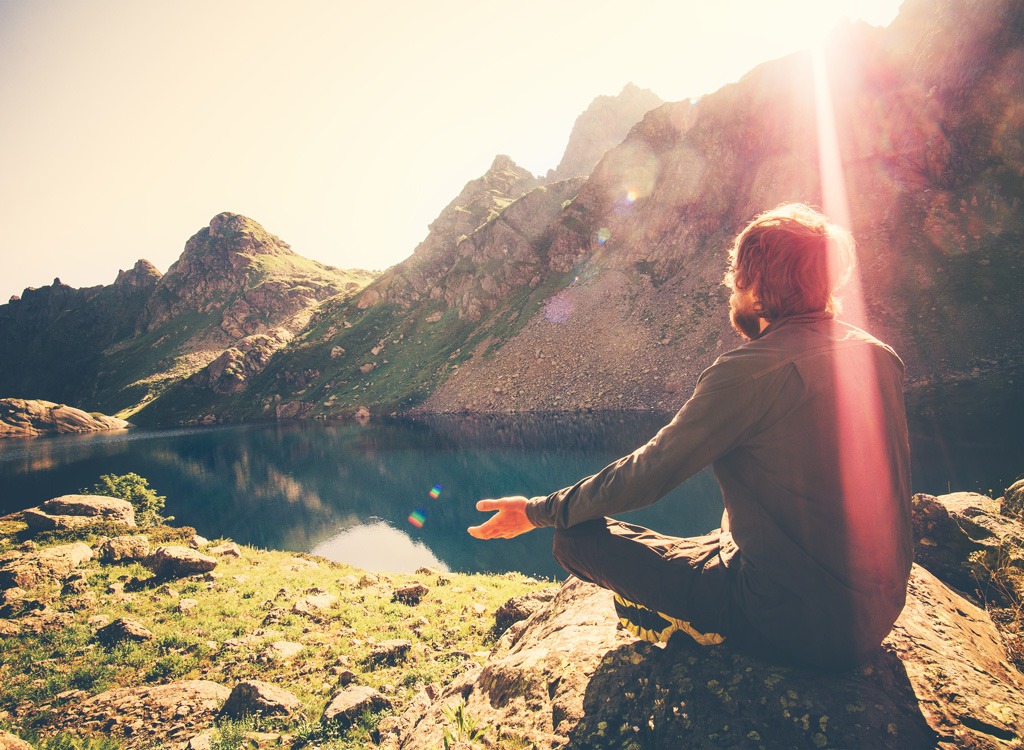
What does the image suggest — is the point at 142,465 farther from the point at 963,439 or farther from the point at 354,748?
the point at 963,439

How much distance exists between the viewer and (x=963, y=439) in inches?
950

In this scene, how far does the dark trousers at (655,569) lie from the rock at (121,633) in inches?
413

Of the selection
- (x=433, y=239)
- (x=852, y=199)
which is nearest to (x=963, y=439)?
(x=852, y=199)

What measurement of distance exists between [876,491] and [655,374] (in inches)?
1958

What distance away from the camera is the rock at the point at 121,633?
351 inches

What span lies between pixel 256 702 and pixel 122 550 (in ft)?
34.3

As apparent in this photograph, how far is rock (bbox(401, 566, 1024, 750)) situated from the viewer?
7.60 ft

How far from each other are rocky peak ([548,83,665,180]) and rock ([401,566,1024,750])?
160972 mm

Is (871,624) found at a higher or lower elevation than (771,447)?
lower

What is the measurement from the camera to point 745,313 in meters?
2.91

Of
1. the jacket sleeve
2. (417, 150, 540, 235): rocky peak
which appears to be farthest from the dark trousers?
(417, 150, 540, 235): rocky peak

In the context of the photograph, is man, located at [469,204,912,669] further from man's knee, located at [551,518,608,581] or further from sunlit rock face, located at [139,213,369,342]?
sunlit rock face, located at [139,213,369,342]

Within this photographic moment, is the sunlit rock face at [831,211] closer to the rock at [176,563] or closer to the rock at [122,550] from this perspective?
the rock at [176,563]

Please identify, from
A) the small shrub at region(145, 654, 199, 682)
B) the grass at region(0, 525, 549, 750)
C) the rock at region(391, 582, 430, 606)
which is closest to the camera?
the grass at region(0, 525, 549, 750)
